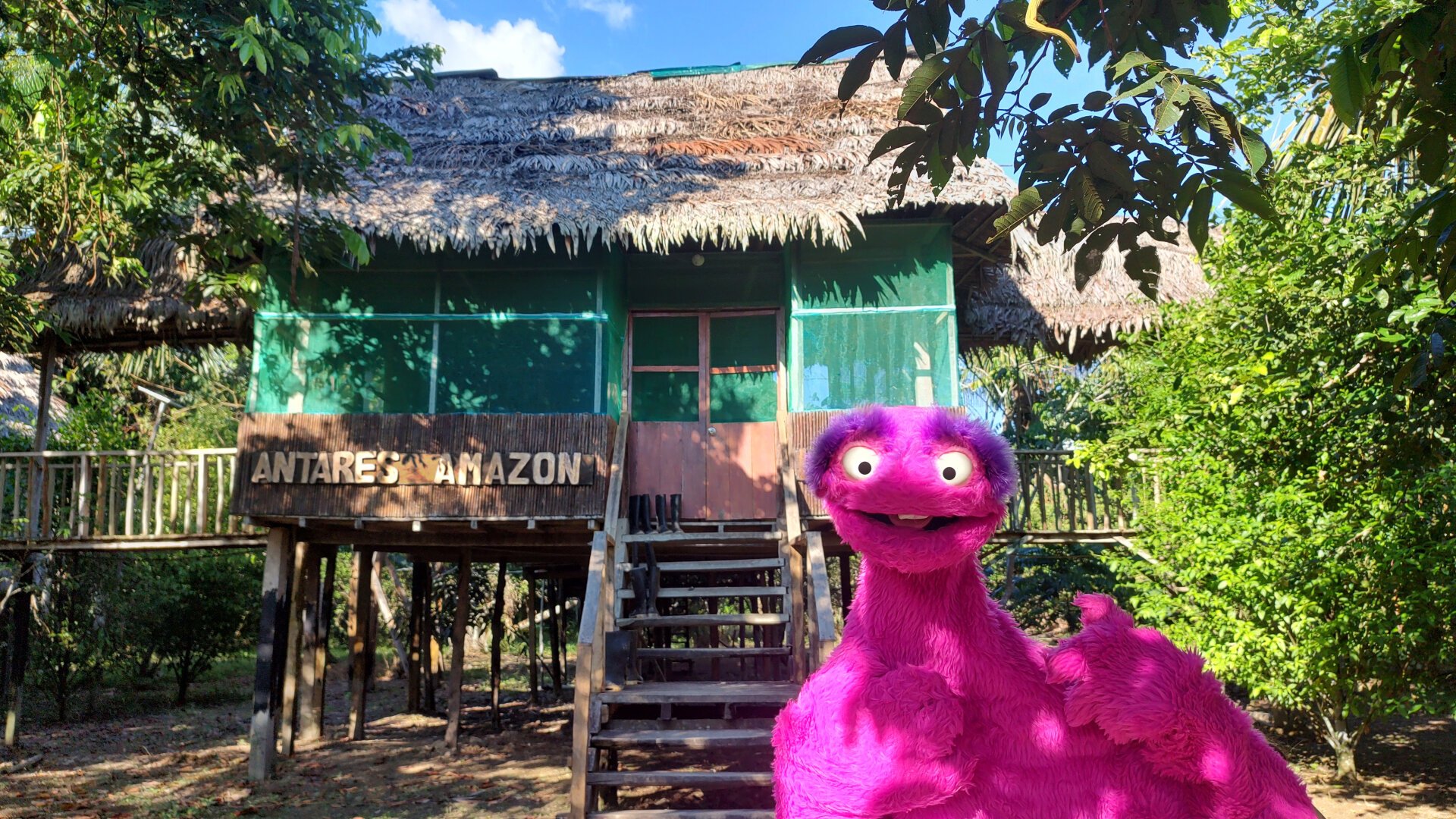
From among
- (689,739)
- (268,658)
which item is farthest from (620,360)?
(689,739)

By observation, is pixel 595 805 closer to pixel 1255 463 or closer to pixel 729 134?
pixel 1255 463

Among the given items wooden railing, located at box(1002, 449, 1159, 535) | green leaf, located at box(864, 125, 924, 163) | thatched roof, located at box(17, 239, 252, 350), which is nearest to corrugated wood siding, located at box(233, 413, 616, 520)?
thatched roof, located at box(17, 239, 252, 350)

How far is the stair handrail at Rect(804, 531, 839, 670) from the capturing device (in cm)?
543

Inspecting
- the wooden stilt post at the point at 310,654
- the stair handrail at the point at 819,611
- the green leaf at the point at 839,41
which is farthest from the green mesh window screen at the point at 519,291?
the green leaf at the point at 839,41

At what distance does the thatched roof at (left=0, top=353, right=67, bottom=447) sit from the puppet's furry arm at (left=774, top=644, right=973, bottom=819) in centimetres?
1348

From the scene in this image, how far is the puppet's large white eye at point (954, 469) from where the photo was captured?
2.39 meters

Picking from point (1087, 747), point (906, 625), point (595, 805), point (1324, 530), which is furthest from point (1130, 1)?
point (1324, 530)

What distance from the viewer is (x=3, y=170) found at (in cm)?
658

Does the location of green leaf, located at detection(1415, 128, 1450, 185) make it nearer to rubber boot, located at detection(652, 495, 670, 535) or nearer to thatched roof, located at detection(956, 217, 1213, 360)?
rubber boot, located at detection(652, 495, 670, 535)

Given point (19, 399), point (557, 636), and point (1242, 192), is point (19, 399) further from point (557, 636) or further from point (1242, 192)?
point (1242, 192)

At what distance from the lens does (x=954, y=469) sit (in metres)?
2.39

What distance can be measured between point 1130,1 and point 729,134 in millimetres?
7486

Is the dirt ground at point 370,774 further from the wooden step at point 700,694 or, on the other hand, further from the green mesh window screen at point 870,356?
the green mesh window screen at point 870,356

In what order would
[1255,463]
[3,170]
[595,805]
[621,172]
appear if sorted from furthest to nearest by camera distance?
1. [621,172]
2. [1255,463]
3. [3,170]
4. [595,805]
